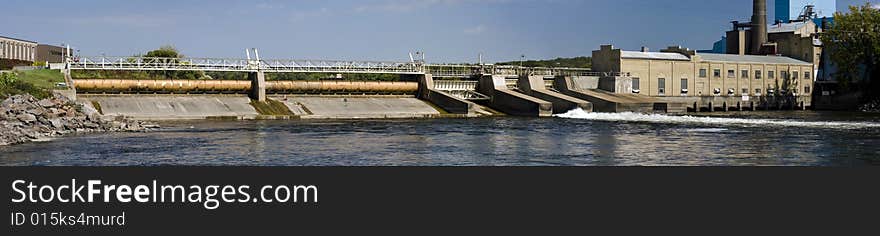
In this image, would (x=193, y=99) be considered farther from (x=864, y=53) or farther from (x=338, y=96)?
(x=864, y=53)

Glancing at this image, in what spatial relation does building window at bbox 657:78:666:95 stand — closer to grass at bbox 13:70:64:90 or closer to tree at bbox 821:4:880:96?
tree at bbox 821:4:880:96

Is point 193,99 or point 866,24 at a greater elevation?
point 866,24

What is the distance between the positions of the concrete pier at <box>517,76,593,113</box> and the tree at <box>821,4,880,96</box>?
119ft

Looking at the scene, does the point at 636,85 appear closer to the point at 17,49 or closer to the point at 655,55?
the point at 655,55

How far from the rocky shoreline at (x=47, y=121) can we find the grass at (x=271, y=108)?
1587cm

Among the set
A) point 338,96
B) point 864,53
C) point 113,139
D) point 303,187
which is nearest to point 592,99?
point 338,96

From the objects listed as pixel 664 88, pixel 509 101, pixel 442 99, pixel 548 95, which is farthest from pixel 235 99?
pixel 664 88

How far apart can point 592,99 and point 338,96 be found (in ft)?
70.3

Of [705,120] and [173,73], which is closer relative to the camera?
[705,120]

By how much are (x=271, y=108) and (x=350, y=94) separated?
10712 mm

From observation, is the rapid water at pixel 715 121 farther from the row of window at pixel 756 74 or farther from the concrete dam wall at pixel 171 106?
the row of window at pixel 756 74

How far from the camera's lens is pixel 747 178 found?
18.9 meters

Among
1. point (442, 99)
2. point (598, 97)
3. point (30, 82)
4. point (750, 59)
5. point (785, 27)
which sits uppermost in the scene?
point (785, 27)

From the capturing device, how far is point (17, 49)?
351 ft
